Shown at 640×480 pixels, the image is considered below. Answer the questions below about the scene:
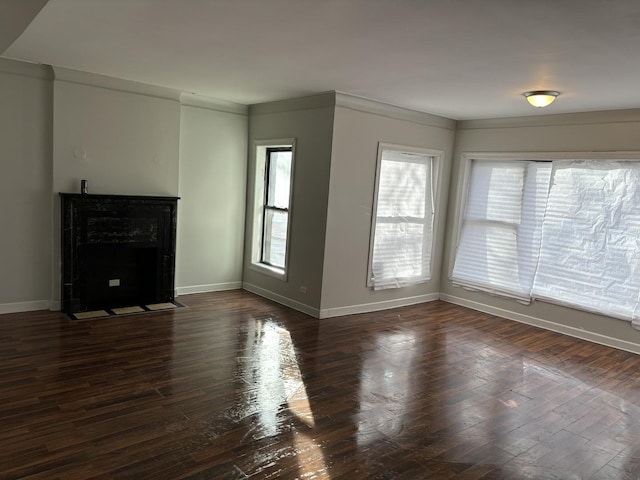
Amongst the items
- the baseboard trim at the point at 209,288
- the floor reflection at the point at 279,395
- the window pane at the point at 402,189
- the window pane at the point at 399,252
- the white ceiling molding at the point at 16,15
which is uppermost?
the white ceiling molding at the point at 16,15

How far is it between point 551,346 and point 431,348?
1.40 meters

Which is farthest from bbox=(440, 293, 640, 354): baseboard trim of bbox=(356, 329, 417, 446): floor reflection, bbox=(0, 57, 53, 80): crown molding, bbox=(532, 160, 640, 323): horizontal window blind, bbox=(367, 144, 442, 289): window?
bbox=(0, 57, 53, 80): crown molding

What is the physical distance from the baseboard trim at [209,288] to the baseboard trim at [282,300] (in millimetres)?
146

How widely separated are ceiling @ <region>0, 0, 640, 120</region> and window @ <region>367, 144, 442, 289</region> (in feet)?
3.37

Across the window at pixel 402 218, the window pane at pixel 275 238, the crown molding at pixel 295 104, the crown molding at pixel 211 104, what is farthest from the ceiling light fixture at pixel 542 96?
the crown molding at pixel 211 104

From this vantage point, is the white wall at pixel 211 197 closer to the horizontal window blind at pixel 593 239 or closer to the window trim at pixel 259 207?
the window trim at pixel 259 207

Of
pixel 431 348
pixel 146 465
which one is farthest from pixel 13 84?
pixel 431 348

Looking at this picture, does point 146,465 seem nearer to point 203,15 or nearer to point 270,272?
point 203,15

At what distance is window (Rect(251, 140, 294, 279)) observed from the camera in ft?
20.3

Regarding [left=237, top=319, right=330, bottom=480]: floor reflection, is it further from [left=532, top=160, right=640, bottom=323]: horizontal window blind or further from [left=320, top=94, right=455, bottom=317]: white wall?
[left=532, top=160, right=640, bottom=323]: horizontal window blind

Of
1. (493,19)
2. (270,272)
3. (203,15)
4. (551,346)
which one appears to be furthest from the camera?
(270,272)

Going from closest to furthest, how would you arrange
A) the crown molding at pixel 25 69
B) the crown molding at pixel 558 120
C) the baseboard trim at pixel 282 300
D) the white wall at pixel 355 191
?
the crown molding at pixel 25 69 → the crown molding at pixel 558 120 → the white wall at pixel 355 191 → the baseboard trim at pixel 282 300

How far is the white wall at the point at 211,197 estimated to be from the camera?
6031 millimetres

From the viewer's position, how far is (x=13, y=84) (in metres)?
4.70
